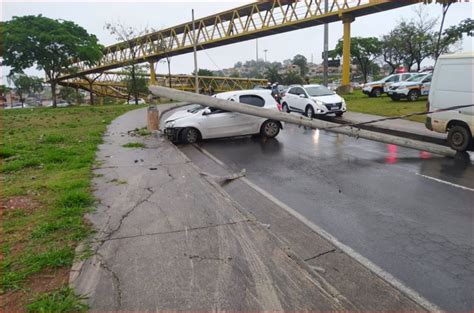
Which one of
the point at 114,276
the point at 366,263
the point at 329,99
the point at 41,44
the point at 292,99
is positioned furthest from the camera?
the point at 41,44

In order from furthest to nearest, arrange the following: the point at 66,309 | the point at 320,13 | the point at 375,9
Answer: the point at 320,13, the point at 375,9, the point at 66,309

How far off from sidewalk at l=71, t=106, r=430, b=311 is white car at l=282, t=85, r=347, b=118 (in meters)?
12.5

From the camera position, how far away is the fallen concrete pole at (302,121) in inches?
355

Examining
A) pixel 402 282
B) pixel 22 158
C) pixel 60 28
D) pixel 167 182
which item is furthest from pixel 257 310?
pixel 60 28

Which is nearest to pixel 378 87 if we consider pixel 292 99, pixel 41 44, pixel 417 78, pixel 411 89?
pixel 417 78

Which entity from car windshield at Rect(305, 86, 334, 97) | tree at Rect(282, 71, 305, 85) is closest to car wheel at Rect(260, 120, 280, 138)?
car windshield at Rect(305, 86, 334, 97)

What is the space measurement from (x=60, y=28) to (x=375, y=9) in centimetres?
2860

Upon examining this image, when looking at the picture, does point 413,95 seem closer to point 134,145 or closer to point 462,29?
point 462,29

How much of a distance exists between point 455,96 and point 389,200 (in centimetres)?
522

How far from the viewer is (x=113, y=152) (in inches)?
399

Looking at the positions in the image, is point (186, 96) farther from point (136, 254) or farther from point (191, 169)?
point (136, 254)

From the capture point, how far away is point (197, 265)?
371cm

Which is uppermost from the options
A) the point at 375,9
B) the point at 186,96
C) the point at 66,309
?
the point at 375,9

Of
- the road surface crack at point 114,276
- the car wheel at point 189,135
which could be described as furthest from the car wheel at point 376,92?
the road surface crack at point 114,276
